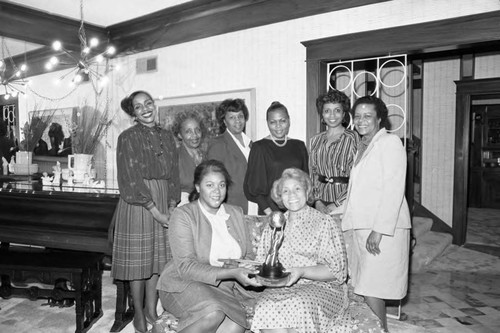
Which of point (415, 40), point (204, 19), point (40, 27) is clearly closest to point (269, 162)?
point (415, 40)

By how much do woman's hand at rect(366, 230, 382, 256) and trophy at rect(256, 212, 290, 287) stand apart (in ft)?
2.60

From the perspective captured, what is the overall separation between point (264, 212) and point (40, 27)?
4321mm

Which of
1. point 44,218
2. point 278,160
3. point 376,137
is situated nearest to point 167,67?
point 44,218

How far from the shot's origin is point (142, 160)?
3.05m

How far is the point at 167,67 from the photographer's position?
5570mm

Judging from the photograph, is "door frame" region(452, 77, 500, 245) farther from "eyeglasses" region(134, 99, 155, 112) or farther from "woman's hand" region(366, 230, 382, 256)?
"eyeglasses" region(134, 99, 155, 112)

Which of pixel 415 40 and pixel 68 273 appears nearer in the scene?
pixel 68 273

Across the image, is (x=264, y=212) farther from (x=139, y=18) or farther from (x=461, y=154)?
(x=461, y=154)

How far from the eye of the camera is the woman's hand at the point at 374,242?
2.70m

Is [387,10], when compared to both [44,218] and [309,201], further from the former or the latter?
[44,218]

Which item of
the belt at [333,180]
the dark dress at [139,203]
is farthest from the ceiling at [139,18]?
the dark dress at [139,203]

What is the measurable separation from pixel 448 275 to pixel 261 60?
3756mm

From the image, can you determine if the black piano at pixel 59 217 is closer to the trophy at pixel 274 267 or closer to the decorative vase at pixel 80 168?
the decorative vase at pixel 80 168

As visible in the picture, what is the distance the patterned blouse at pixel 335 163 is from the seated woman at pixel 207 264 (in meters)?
0.87
